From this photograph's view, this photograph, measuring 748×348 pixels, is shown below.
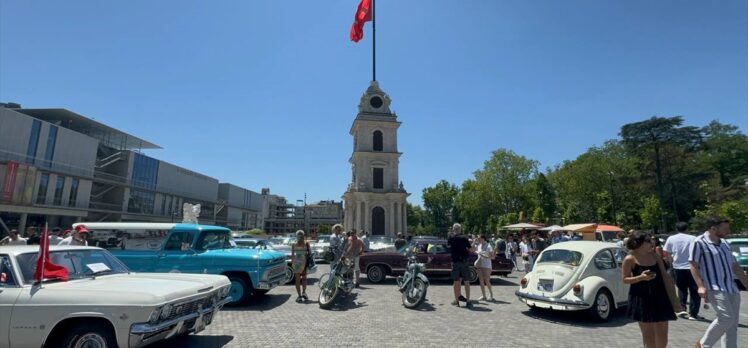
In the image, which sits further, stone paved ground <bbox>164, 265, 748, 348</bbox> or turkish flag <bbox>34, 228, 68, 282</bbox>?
stone paved ground <bbox>164, 265, 748, 348</bbox>

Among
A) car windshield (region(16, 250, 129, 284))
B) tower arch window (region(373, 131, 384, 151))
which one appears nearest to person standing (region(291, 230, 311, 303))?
car windshield (region(16, 250, 129, 284))

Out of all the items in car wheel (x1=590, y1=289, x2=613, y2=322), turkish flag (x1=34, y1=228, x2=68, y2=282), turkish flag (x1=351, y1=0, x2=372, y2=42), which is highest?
turkish flag (x1=351, y1=0, x2=372, y2=42)

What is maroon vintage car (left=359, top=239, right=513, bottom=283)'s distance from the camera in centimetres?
1424

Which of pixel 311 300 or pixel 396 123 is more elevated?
pixel 396 123

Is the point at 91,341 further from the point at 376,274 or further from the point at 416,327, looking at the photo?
the point at 376,274

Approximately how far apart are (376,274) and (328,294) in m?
5.24

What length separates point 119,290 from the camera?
499 cm

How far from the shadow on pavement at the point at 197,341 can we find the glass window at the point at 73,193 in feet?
157

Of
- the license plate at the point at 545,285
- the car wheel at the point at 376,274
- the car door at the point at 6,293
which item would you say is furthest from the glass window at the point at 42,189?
the license plate at the point at 545,285

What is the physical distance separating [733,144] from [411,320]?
229 feet

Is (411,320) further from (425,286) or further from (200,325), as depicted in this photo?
(200,325)

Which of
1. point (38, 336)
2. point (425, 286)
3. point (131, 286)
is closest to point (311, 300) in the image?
point (425, 286)

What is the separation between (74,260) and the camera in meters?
5.79

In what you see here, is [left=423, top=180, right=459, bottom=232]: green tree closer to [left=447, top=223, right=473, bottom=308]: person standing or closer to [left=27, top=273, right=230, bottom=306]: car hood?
[left=447, top=223, right=473, bottom=308]: person standing
